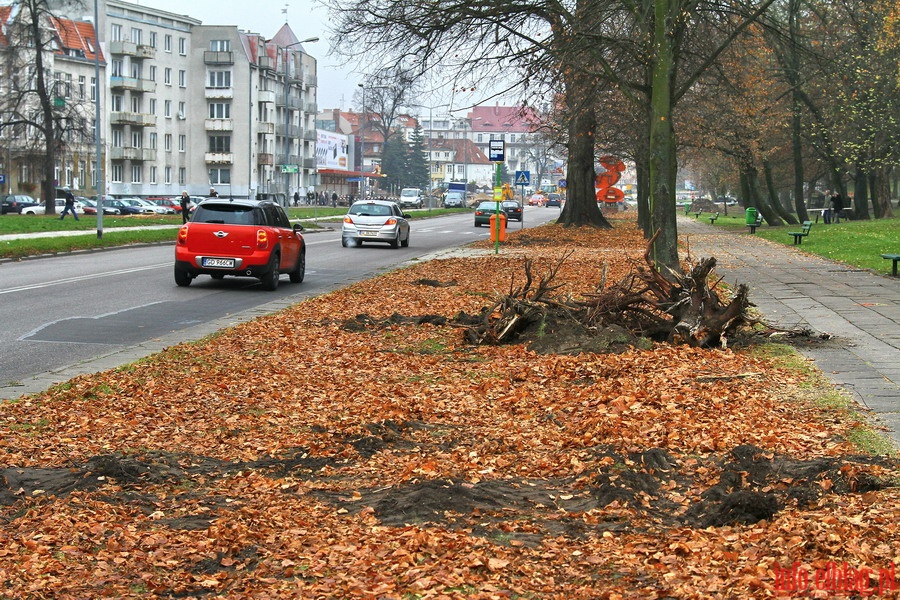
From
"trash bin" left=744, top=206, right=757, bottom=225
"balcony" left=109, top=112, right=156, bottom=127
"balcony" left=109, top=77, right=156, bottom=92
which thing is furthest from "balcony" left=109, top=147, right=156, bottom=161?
"trash bin" left=744, top=206, right=757, bottom=225

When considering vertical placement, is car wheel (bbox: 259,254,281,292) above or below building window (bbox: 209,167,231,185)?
below

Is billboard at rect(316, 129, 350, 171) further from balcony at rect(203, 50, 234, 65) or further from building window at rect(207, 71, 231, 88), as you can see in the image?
balcony at rect(203, 50, 234, 65)

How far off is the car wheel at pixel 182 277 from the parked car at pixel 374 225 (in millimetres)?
16774

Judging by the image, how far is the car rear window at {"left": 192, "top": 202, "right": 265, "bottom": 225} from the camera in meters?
21.5

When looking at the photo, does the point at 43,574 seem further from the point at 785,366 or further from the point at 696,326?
the point at 696,326

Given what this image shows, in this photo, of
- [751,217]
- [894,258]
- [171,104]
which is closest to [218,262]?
[894,258]

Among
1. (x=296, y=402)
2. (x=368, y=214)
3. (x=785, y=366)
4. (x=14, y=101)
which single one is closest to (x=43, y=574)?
(x=296, y=402)

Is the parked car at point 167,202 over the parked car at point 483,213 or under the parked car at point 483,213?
over

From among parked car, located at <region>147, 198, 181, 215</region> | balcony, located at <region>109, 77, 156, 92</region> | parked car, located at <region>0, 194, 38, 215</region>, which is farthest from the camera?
balcony, located at <region>109, 77, 156, 92</region>

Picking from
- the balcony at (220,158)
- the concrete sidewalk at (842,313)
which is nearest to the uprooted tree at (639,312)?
the concrete sidewalk at (842,313)

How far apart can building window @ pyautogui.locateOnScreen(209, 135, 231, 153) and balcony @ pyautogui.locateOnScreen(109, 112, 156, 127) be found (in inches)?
333

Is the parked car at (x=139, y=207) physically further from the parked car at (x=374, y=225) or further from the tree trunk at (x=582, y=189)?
the parked car at (x=374, y=225)

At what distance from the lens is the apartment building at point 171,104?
9681cm

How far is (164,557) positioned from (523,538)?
1713 millimetres
